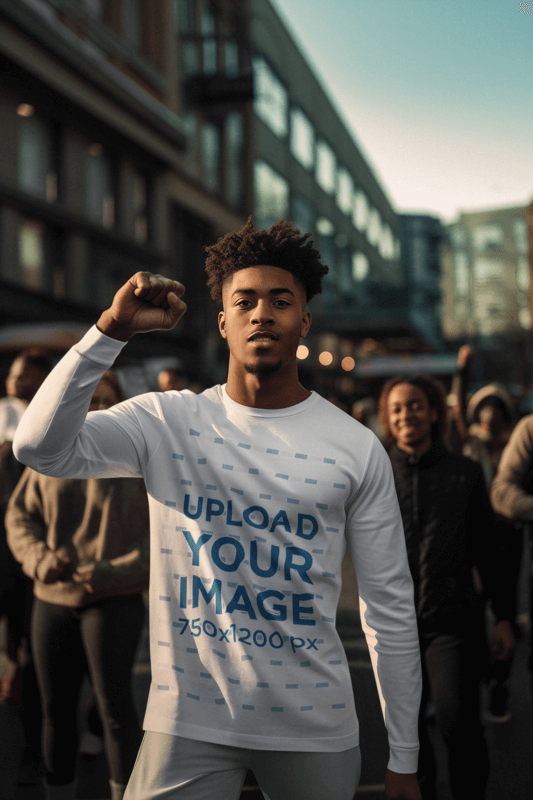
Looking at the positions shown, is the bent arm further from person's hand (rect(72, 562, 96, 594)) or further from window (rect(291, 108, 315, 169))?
window (rect(291, 108, 315, 169))

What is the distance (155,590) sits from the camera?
Result: 1.98 metres

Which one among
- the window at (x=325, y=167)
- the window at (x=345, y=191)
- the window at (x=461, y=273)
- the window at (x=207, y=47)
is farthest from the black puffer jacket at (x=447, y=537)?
the window at (x=461, y=273)

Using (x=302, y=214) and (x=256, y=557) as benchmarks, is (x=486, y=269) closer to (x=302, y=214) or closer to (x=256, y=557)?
(x=302, y=214)

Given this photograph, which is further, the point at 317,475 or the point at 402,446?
the point at 402,446

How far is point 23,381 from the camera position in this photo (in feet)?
14.8

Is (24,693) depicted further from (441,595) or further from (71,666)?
(441,595)

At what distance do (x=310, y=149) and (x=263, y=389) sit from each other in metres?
39.6

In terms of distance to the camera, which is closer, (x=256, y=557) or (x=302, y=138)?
(x=256, y=557)

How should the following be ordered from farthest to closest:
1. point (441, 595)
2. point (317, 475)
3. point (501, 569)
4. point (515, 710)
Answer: point (515, 710) < point (501, 569) < point (441, 595) < point (317, 475)

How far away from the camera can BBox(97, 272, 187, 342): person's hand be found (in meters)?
1.74

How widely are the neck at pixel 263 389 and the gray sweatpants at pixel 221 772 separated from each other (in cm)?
83

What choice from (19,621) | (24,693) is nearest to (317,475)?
(24,693)

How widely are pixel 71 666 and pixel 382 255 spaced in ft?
199

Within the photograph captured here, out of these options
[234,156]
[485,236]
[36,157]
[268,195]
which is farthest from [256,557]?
[485,236]
